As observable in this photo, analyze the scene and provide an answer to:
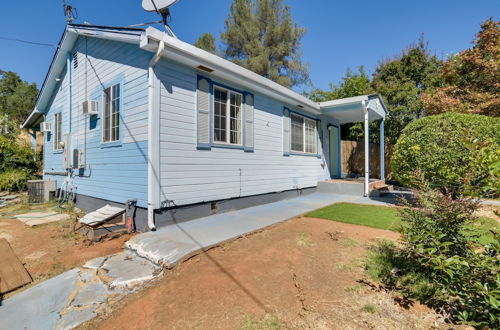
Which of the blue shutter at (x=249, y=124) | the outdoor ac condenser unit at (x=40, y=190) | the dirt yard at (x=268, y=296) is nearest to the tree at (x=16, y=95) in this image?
the outdoor ac condenser unit at (x=40, y=190)

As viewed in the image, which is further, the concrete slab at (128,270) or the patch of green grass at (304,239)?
the patch of green grass at (304,239)

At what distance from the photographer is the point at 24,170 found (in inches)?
407

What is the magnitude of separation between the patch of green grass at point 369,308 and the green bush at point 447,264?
47 centimetres

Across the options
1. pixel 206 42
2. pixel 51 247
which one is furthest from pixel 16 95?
pixel 51 247

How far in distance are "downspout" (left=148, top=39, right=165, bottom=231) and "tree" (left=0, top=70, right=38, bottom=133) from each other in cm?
2454

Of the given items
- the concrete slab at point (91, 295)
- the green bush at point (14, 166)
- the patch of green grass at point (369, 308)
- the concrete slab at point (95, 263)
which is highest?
the green bush at point (14, 166)

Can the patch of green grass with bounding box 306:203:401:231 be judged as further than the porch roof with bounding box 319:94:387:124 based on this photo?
No

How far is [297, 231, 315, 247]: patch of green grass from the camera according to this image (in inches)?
154

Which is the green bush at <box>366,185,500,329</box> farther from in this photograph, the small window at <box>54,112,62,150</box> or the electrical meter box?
the small window at <box>54,112,62,150</box>

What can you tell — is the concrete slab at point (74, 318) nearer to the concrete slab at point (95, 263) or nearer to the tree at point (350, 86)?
the concrete slab at point (95, 263)

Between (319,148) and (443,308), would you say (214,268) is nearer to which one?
(443,308)

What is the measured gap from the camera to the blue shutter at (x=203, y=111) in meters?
5.19

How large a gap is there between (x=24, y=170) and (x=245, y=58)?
1594cm

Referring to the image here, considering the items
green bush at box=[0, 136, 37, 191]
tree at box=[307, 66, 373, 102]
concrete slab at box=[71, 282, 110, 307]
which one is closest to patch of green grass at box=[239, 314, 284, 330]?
concrete slab at box=[71, 282, 110, 307]
